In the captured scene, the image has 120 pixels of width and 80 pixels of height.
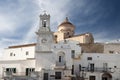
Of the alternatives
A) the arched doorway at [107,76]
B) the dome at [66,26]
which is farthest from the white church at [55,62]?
the dome at [66,26]

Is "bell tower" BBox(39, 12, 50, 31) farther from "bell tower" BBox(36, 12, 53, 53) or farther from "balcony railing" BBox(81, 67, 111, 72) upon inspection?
"balcony railing" BBox(81, 67, 111, 72)

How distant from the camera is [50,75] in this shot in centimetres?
4850

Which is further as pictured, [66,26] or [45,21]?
[66,26]

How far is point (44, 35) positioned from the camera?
173 ft

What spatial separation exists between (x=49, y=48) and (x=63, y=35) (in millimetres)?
16952

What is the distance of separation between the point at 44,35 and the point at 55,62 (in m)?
6.15

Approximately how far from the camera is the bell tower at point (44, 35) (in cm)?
5153

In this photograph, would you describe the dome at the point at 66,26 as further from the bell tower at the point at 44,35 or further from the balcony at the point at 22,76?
the balcony at the point at 22,76

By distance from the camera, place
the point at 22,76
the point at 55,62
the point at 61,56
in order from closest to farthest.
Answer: the point at 22,76 < the point at 55,62 < the point at 61,56

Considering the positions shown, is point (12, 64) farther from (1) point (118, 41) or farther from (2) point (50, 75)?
(1) point (118, 41)

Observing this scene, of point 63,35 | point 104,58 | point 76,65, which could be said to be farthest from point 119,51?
point 63,35

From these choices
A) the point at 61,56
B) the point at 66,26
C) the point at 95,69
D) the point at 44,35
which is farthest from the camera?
the point at 66,26

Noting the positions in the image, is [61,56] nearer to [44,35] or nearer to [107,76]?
[44,35]

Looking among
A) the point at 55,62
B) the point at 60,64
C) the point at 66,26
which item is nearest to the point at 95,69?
the point at 60,64
